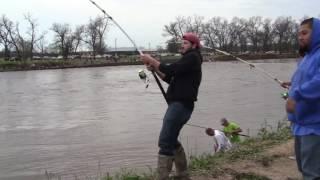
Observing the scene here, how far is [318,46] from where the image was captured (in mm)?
4129

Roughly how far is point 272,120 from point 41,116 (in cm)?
1021

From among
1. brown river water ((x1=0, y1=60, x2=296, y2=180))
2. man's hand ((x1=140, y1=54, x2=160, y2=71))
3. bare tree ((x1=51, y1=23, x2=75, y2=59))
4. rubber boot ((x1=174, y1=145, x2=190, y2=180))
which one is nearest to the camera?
man's hand ((x1=140, y1=54, x2=160, y2=71))

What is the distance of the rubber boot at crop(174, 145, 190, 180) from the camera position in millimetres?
6488

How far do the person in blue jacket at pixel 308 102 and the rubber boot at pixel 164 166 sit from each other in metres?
2.27

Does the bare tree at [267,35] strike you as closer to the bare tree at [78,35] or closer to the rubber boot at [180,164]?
the bare tree at [78,35]

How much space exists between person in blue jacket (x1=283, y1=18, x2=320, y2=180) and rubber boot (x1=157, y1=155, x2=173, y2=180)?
7.44 feet

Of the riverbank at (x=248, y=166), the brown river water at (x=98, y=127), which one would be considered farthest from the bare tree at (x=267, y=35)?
the riverbank at (x=248, y=166)

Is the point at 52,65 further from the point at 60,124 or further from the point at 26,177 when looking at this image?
the point at 26,177

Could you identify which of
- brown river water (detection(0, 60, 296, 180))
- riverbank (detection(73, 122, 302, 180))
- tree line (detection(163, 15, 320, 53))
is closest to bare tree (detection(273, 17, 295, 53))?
tree line (detection(163, 15, 320, 53))

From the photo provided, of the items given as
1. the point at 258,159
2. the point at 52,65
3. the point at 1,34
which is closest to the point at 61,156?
the point at 258,159

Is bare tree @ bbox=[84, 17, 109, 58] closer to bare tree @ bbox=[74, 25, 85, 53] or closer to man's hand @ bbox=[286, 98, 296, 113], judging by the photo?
bare tree @ bbox=[74, 25, 85, 53]

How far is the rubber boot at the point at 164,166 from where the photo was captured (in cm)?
620

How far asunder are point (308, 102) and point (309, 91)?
103mm

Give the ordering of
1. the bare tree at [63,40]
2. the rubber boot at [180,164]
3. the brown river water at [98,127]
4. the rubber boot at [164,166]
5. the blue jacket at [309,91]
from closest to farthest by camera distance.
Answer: the blue jacket at [309,91]
the rubber boot at [164,166]
the rubber boot at [180,164]
the brown river water at [98,127]
the bare tree at [63,40]
